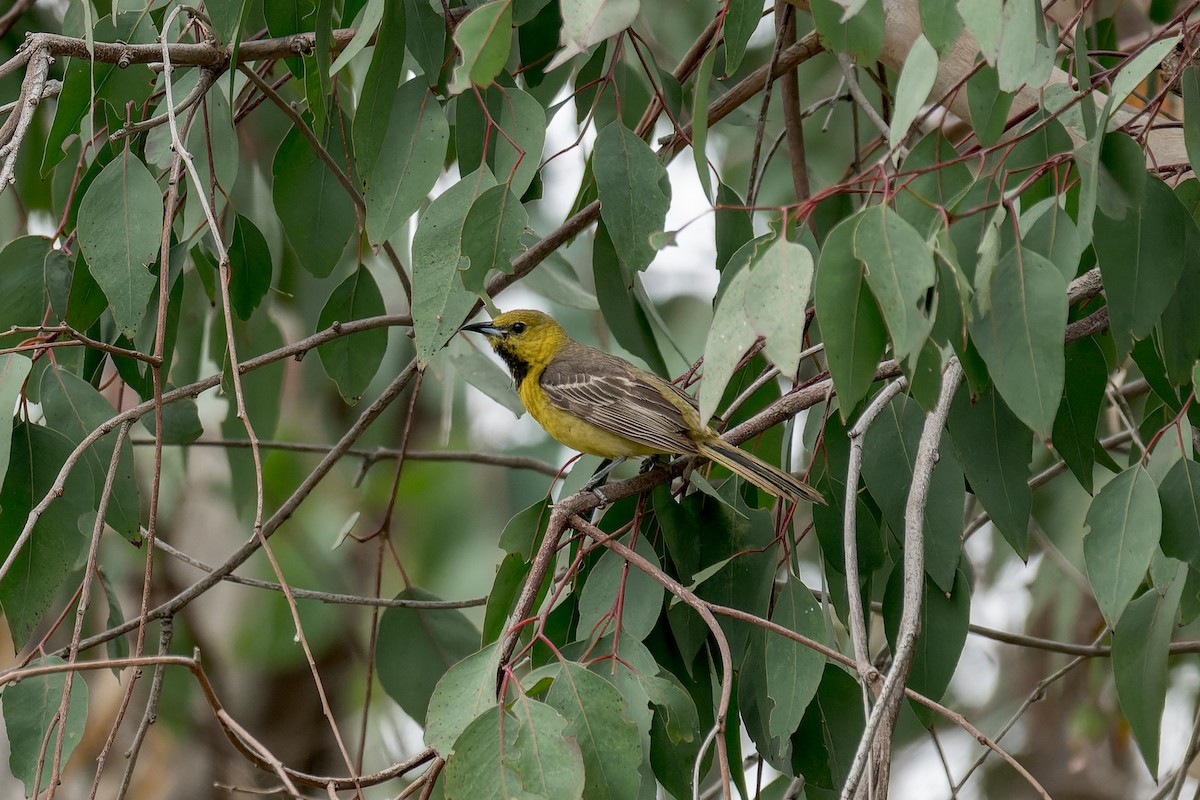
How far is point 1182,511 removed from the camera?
8.01 ft

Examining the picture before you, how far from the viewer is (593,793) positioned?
6.96 ft

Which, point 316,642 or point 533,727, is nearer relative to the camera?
point 533,727

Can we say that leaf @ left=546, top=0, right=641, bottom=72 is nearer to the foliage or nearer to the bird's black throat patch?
the foliage

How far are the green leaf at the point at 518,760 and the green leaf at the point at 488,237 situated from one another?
817 millimetres

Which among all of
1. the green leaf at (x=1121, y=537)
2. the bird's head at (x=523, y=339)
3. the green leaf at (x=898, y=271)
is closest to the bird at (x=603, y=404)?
the bird's head at (x=523, y=339)

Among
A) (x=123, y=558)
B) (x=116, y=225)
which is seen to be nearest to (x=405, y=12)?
(x=116, y=225)

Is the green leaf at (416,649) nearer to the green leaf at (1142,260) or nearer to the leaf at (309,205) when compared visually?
the leaf at (309,205)

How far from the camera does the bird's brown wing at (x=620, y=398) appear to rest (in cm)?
347

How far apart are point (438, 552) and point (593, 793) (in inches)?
214

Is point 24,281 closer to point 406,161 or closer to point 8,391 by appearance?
point 8,391

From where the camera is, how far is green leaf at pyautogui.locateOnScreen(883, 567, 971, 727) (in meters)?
2.81

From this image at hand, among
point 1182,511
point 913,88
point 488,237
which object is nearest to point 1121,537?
point 1182,511

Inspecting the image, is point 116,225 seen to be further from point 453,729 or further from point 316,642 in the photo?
point 316,642

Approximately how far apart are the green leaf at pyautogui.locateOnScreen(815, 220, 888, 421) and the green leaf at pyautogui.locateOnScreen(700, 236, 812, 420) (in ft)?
0.30
